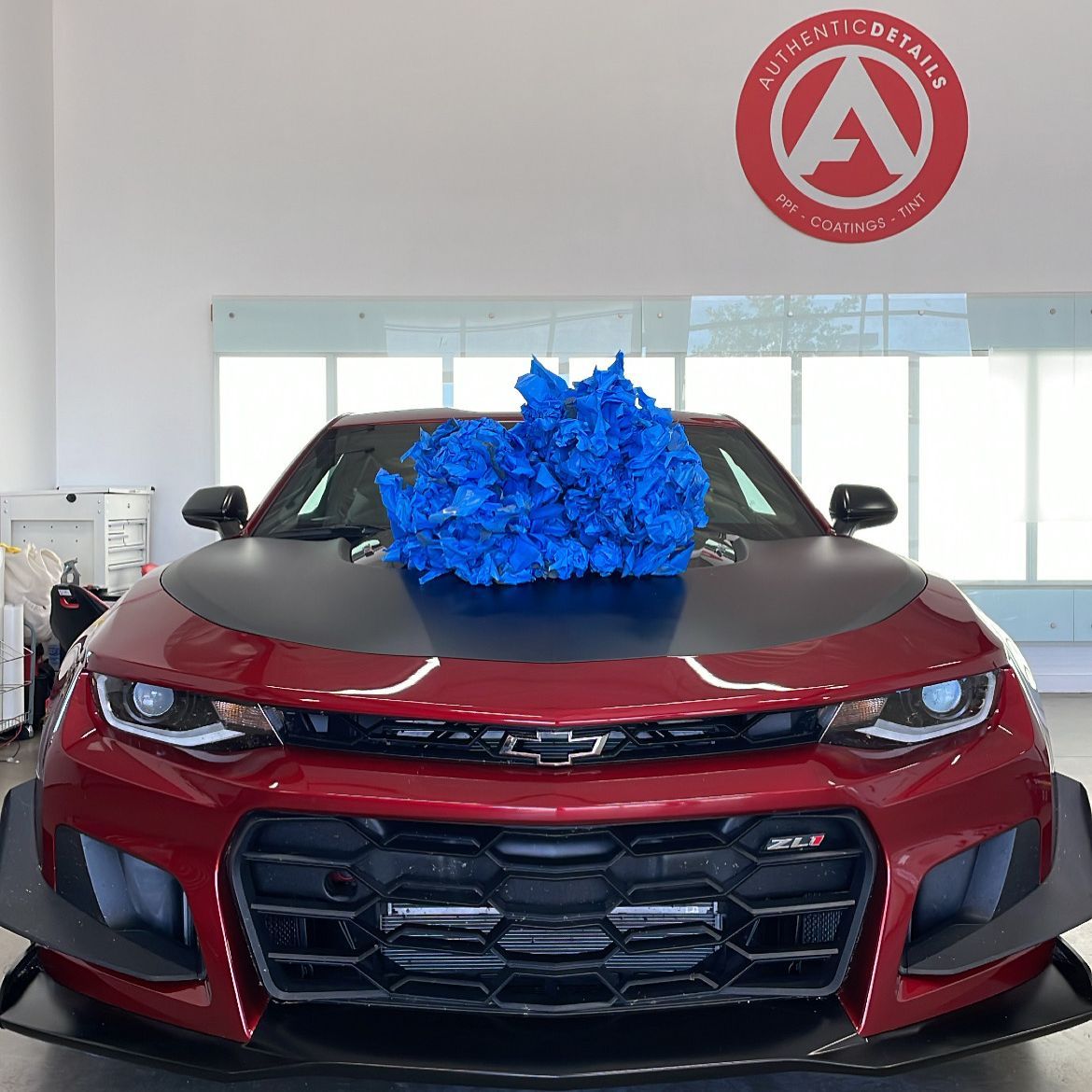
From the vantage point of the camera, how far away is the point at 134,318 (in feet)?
19.7

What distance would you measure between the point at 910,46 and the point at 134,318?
4679 millimetres

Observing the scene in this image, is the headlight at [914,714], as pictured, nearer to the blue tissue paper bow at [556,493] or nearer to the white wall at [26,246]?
the blue tissue paper bow at [556,493]

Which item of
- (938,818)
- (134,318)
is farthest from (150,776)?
(134,318)

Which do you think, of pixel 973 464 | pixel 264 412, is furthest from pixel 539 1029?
pixel 973 464

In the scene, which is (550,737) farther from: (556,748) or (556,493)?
(556,493)

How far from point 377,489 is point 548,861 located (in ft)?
4.12

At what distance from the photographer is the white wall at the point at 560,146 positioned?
5.88 meters

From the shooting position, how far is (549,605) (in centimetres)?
154

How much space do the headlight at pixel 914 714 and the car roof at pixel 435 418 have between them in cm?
132

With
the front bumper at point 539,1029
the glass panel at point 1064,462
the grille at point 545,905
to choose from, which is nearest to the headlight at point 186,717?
the grille at point 545,905

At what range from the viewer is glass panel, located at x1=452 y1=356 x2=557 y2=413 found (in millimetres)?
5840

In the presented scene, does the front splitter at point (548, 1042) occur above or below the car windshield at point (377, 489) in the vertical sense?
below

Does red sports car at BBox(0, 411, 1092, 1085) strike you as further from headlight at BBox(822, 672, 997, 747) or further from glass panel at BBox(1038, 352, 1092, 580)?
glass panel at BBox(1038, 352, 1092, 580)

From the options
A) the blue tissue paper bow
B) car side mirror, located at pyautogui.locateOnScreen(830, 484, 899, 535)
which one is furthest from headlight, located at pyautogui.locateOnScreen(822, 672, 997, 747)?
car side mirror, located at pyautogui.locateOnScreen(830, 484, 899, 535)
